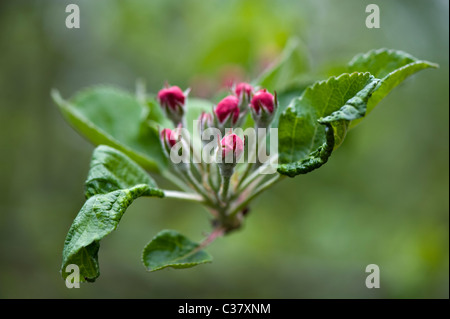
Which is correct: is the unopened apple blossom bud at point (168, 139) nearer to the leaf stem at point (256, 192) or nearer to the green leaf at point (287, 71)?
the leaf stem at point (256, 192)

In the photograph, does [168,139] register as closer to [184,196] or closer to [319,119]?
[184,196]

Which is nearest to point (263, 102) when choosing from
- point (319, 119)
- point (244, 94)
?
point (244, 94)

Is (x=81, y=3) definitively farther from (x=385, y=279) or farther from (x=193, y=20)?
(x=385, y=279)

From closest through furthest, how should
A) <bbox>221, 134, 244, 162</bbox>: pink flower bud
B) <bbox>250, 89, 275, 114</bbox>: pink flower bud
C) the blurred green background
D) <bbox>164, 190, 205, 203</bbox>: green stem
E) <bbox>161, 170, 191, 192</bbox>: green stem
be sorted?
<bbox>221, 134, 244, 162</bbox>: pink flower bud
<bbox>250, 89, 275, 114</bbox>: pink flower bud
<bbox>164, 190, 205, 203</bbox>: green stem
<bbox>161, 170, 191, 192</bbox>: green stem
the blurred green background

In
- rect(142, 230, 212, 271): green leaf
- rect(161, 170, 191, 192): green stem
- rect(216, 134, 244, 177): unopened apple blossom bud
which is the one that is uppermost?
rect(161, 170, 191, 192): green stem

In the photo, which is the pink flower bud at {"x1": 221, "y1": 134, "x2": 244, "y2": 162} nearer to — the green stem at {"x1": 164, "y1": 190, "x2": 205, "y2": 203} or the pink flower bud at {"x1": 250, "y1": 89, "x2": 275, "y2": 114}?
the pink flower bud at {"x1": 250, "y1": 89, "x2": 275, "y2": 114}

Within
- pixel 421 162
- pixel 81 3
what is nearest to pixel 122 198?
pixel 421 162

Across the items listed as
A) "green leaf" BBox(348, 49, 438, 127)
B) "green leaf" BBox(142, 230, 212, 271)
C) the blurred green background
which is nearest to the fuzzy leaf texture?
"green leaf" BBox(348, 49, 438, 127)
